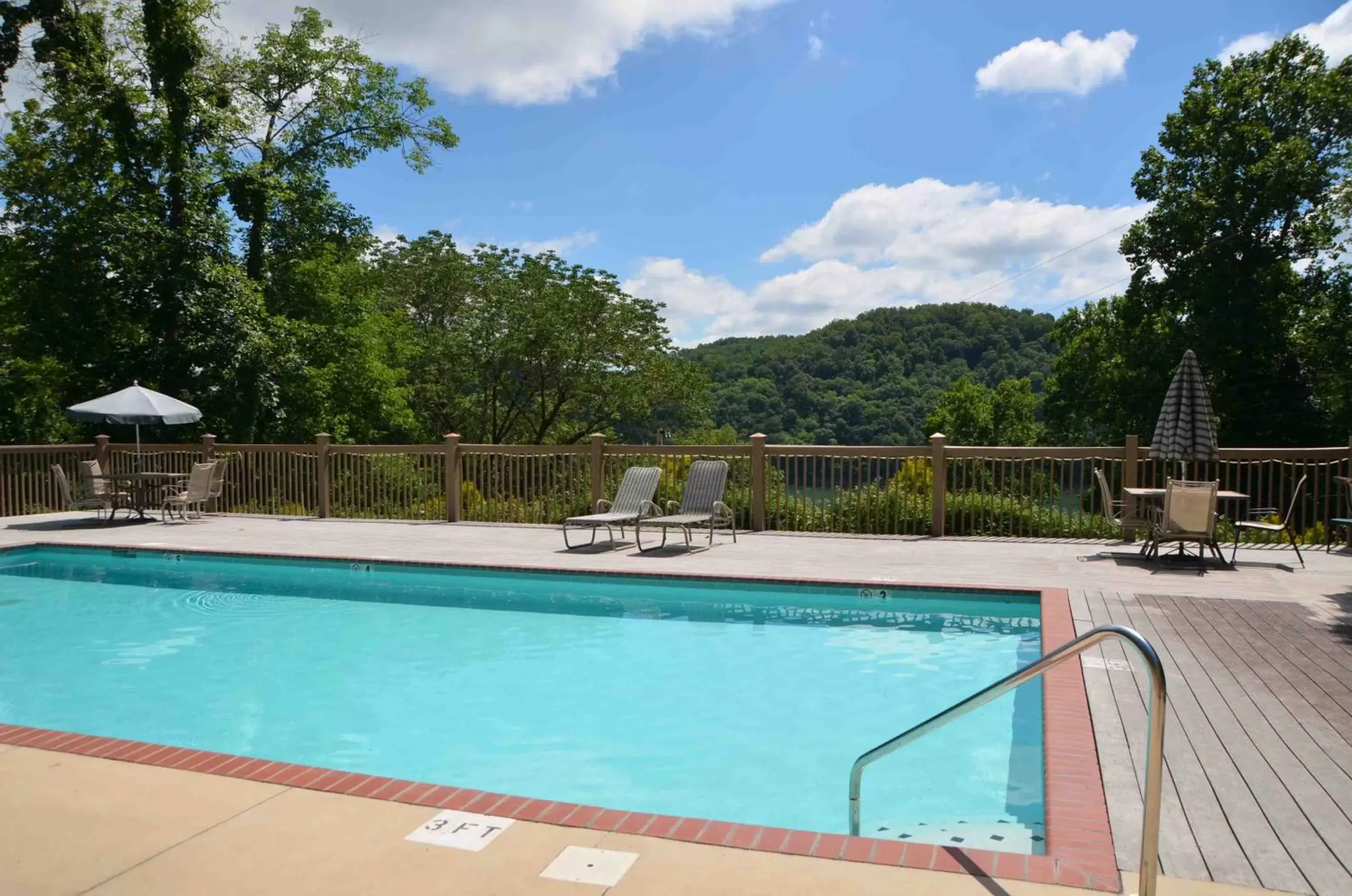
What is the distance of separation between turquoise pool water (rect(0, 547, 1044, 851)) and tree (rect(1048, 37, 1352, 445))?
2034 centimetres

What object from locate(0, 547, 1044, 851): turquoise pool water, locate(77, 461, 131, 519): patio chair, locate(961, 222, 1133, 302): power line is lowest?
locate(0, 547, 1044, 851): turquoise pool water

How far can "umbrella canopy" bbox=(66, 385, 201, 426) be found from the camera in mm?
12516

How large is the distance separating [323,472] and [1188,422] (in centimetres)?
1108

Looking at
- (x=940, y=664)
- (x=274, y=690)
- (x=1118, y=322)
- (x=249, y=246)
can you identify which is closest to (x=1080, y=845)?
(x=940, y=664)

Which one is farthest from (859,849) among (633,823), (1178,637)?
(1178,637)

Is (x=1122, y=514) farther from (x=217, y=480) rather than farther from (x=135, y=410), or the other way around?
(x=135, y=410)

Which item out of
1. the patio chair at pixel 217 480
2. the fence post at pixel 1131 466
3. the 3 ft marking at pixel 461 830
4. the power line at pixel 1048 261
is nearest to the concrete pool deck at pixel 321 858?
the 3 ft marking at pixel 461 830

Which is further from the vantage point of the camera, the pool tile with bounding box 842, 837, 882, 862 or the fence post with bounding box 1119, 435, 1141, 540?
the fence post with bounding box 1119, 435, 1141, 540

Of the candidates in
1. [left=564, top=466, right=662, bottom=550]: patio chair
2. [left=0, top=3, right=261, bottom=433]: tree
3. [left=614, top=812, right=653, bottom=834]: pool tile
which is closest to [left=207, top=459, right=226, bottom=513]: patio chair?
[left=0, top=3, right=261, bottom=433]: tree

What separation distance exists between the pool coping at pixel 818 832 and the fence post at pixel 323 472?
9687 mm

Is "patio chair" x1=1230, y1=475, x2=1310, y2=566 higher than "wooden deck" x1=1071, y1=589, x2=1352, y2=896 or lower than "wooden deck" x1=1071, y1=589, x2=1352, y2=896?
higher

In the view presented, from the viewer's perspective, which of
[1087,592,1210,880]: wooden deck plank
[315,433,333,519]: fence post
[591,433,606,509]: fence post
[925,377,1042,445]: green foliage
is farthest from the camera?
[925,377,1042,445]: green foliage

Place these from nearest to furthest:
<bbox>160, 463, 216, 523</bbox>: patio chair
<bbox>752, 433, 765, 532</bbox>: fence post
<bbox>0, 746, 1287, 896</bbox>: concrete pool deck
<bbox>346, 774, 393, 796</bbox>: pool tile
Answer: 1. <bbox>0, 746, 1287, 896</bbox>: concrete pool deck
2. <bbox>346, 774, 393, 796</bbox>: pool tile
3. <bbox>752, 433, 765, 532</bbox>: fence post
4. <bbox>160, 463, 216, 523</bbox>: patio chair

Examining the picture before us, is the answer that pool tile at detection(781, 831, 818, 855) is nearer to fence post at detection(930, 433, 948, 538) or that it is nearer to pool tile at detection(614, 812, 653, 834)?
pool tile at detection(614, 812, 653, 834)
